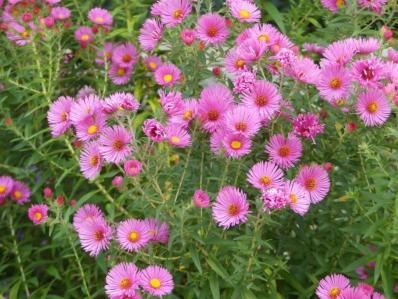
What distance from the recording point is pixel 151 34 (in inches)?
93.8

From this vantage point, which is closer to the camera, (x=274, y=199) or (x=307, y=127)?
(x=274, y=199)

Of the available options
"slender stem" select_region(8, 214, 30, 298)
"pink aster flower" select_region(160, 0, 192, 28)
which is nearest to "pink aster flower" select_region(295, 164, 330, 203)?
"pink aster flower" select_region(160, 0, 192, 28)

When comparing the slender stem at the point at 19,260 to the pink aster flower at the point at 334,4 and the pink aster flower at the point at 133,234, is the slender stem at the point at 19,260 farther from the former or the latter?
the pink aster flower at the point at 334,4

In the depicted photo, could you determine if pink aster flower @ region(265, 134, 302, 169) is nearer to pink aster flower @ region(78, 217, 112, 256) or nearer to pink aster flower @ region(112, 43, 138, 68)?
pink aster flower @ region(78, 217, 112, 256)

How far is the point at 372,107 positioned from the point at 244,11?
56cm

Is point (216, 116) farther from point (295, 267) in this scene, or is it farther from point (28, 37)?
point (28, 37)

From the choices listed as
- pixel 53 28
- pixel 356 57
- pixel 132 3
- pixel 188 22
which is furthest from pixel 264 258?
pixel 132 3

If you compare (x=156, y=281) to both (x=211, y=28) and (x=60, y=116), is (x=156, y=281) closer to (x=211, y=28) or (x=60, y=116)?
(x=60, y=116)

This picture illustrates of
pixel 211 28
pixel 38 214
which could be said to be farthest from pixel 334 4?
pixel 38 214

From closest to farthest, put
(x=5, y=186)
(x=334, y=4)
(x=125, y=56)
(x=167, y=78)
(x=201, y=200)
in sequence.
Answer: (x=201, y=200), (x=167, y=78), (x=334, y=4), (x=5, y=186), (x=125, y=56)

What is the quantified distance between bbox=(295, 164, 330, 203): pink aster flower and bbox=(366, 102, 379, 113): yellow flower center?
218mm

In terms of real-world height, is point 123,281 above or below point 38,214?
above

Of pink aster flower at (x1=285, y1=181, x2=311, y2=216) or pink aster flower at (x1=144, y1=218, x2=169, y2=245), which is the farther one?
pink aster flower at (x1=144, y1=218, x2=169, y2=245)

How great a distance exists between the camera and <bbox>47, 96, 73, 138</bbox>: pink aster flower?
208cm
